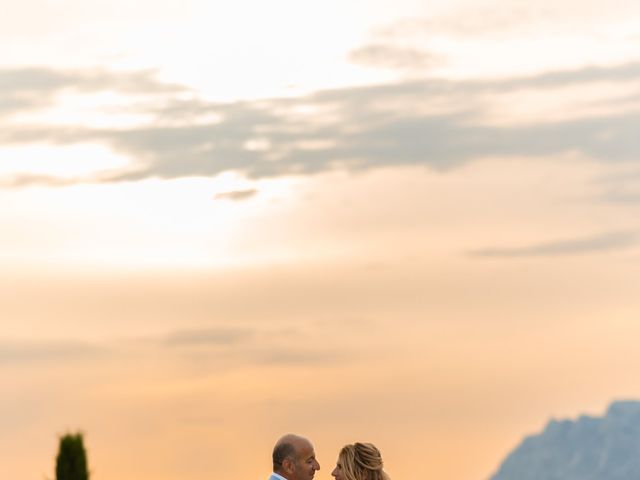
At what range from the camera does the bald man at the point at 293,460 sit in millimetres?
18828

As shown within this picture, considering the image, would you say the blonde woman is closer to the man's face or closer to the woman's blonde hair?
the woman's blonde hair

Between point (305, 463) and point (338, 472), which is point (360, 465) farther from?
point (305, 463)

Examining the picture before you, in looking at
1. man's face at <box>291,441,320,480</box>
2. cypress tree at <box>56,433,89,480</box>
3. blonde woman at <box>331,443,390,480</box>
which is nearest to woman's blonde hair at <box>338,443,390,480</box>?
blonde woman at <box>331,443,390,480</box>

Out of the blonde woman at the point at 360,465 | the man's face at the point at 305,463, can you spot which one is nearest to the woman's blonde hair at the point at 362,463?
the blonde woman at the point at 360,465

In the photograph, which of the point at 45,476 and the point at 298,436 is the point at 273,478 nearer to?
the point at 298,436

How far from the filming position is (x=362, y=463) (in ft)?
66.0

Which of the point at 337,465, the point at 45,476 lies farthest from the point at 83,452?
the point at 337,465

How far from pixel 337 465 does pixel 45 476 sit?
61.1 feet

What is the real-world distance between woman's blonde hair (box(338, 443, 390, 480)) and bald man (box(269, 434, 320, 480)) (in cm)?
123

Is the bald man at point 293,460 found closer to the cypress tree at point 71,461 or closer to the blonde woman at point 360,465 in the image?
the blonde woman at point 360,465

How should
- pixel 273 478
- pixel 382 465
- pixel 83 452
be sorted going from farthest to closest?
pixel 83 452 → pixel 382 465 → pixel 273 478

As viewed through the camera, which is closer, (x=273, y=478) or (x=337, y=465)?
(x=273, y=478)

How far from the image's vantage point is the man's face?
18.8 metres

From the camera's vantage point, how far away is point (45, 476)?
37.2 metres
